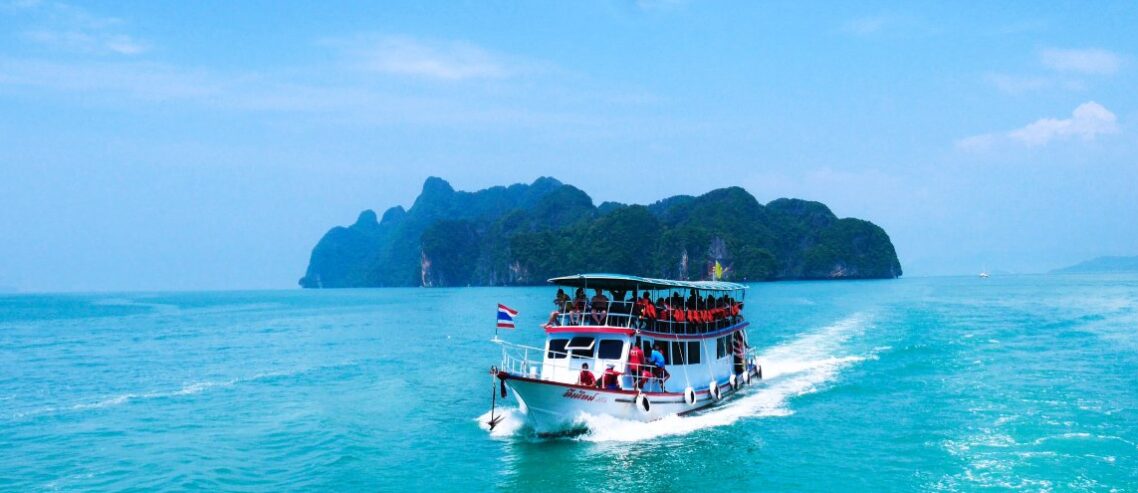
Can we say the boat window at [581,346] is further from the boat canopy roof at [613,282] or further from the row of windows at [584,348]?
the boat canopy roof at [613,282]

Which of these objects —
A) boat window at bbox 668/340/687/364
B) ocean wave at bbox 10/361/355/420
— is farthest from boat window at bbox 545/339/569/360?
ocean wave at bbox 10/361/355/420

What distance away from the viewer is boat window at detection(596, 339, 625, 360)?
24.1 meters

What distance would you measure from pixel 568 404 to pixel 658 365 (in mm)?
3653

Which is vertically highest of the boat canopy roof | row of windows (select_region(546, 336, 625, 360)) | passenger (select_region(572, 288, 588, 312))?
the boat canopy roof

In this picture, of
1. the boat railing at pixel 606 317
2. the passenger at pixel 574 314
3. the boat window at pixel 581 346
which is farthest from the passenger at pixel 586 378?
the passenger at pixel 574 314

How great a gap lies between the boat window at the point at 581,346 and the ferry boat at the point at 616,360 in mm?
32

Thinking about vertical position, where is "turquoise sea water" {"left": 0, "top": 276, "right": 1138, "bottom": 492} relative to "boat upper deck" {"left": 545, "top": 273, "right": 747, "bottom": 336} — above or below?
below

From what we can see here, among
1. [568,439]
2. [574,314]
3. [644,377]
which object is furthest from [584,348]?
[568,439]

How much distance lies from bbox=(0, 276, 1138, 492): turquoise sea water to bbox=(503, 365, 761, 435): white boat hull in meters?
0.39

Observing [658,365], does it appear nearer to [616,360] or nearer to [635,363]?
[635,363]

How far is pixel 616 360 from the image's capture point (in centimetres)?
2402

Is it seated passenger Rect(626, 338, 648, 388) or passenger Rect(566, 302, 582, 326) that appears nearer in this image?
seated passenger Rect(626, 338, 648, 388)

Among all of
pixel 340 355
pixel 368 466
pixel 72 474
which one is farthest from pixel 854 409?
pixel 340 355

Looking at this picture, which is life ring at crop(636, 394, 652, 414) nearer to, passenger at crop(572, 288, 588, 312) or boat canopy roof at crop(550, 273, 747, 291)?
passenger at crop(572, 288, 588, 312)
